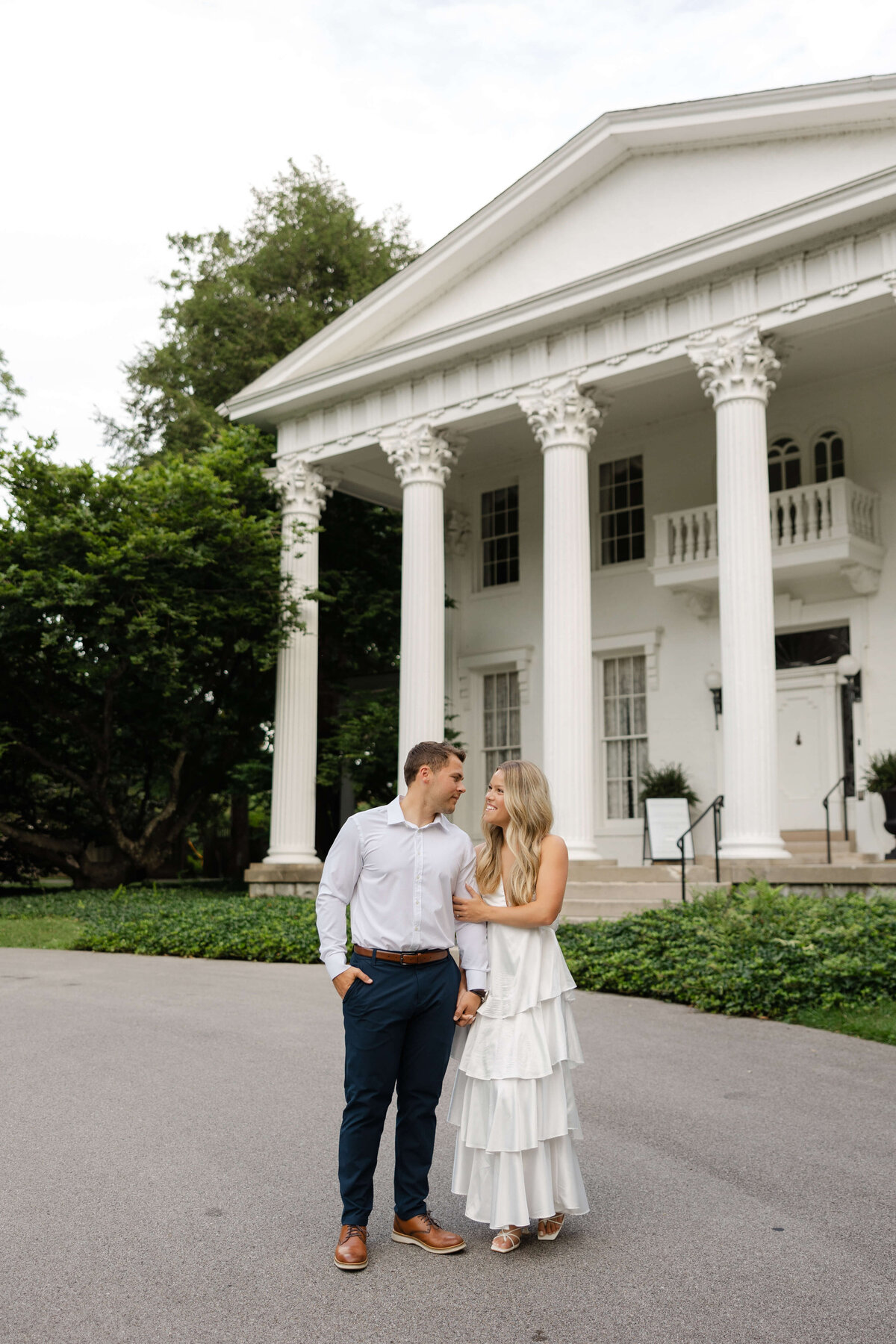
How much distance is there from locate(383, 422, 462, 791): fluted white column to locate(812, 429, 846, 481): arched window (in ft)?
18.6

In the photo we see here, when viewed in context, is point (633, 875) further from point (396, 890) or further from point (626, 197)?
point (396, 890)

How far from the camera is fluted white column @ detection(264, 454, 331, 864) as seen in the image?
64.1 feet

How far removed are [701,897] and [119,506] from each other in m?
11.0

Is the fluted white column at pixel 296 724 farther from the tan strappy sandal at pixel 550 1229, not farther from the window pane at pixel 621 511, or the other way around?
the tan strappy sandal at pixel 550 1229

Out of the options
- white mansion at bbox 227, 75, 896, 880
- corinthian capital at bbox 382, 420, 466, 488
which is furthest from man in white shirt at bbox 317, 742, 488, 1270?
corinthian capital at bbox 382, 420, 466, 488

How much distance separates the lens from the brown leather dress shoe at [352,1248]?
168 inches

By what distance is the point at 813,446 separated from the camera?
61.6 feet

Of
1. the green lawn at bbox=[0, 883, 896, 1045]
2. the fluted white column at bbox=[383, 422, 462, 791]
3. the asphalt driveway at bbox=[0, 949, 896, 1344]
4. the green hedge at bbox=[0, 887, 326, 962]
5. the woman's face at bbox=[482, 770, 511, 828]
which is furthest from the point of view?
the fluted white column at bbox=[383, 422, 462, 791]

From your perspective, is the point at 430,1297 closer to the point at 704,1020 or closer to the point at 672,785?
the point at 704,1020

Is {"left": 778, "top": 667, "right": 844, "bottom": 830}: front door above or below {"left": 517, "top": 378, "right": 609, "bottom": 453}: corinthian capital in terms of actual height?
below

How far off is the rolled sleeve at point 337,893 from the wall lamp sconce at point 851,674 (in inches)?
540

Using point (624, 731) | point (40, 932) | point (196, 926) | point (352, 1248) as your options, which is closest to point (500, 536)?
point (624, 731)

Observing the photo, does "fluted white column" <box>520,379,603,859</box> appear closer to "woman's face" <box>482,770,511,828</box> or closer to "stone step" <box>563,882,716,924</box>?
"stone step" <box>563,882,716,924</box>

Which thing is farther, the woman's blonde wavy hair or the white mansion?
the white mansion
